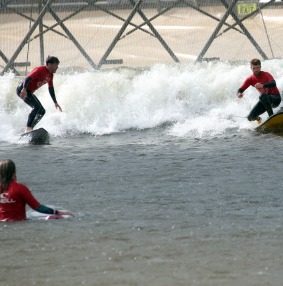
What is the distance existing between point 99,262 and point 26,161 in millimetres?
7505

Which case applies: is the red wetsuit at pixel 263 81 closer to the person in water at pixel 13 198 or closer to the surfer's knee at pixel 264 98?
the surfer's knee at pixel 264 98

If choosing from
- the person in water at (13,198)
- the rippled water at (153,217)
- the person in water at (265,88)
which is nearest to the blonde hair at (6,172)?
the person in water at (13,198)

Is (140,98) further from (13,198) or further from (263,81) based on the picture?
(13,198)

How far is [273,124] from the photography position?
68.5ft

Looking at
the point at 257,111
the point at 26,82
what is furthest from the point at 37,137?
the point at 257,111

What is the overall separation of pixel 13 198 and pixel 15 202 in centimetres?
8

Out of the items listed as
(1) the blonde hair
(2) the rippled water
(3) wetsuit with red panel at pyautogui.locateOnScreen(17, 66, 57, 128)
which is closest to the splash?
(3) wetsuit with red panel at pyautogui.locateOnScreen(17, 66, 57, 128)

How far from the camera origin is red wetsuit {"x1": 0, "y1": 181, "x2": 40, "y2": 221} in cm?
1279

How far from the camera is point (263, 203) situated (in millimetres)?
13688

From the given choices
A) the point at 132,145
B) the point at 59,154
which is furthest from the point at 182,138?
the point at 59,154

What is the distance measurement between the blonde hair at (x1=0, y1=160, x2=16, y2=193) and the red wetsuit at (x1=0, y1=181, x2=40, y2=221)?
7 cm

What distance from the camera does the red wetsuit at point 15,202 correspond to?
12.8 meters

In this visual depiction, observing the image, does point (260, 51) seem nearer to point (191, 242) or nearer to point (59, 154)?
point (59, 154)

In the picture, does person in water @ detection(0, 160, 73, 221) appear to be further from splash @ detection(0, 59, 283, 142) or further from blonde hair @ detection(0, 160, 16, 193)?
splash @ detection(0, 59, 283, 142)
